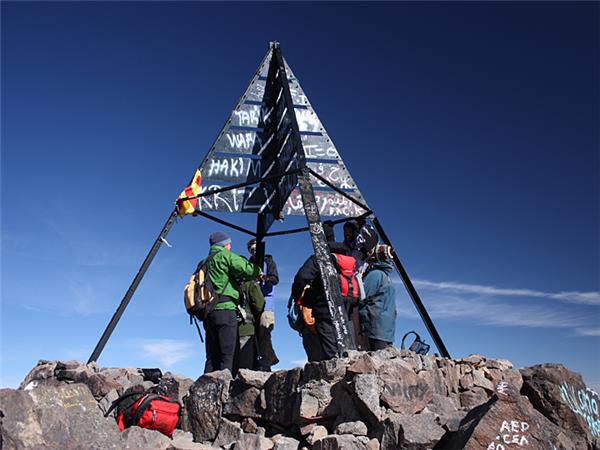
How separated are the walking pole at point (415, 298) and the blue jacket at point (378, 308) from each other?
4.52ft

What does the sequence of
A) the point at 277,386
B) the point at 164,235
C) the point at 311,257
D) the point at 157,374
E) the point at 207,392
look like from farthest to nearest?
the point at 164,235 → the point at 157,374 → the point at 311,257 → the point at 207,392 → the point at 277,386

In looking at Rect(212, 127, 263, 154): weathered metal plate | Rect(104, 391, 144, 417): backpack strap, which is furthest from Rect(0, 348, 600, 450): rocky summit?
Rect(212, 127, 263, 154): weathered metal plate

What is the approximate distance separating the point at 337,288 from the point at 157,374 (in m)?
3.18

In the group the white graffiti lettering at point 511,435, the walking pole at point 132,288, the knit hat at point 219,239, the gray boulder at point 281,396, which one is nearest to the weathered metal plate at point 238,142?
the walking pole at point 132,288

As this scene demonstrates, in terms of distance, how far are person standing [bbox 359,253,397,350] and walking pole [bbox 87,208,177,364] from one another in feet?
11.1

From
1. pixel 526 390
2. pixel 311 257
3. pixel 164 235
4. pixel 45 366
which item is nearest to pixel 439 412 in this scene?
pixel 526 390

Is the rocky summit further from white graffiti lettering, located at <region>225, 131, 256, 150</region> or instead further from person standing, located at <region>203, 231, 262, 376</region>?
white graffiti lettering, located at <region>225, 131, 256, 150</region>

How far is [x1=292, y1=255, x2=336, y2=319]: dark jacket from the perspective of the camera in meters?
6.86

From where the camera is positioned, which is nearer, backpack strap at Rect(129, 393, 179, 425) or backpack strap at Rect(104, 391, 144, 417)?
backpack strap at Rect(129, 393, 179, 425)

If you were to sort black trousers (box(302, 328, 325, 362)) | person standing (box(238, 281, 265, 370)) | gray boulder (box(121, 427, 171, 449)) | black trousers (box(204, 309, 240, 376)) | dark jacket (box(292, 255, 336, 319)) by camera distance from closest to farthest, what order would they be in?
1. gray boulder (box(121, 427, 171, 449))
2. dark jacket (box(292, 255, 336, 319))
3. black trousers (box(204, 309, 240, 376))
4. black trousers (box(302, 328, 325, 362))
5. person standing (box(238, 281, 265, 370))

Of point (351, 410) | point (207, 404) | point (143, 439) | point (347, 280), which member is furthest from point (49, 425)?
point (347, 280)

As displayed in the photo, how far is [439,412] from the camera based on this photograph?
5.32m

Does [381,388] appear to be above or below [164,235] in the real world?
below

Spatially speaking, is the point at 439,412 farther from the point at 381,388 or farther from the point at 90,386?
the point at 90,386
